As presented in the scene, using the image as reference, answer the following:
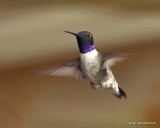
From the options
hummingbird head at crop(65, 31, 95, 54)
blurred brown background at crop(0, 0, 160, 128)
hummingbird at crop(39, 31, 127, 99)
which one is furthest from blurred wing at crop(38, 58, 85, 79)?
blurred brown background at crop(0, 0, 160, 128)

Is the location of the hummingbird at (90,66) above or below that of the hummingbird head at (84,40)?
below

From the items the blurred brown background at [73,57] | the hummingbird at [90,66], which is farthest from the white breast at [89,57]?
the blurred brown background at [73,57]

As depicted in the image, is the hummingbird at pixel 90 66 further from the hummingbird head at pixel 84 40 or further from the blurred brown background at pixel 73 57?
the blurred brown background at pixel 73 57

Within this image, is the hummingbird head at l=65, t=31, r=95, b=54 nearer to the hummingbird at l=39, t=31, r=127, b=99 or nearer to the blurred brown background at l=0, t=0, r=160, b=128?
the hummingbird at l=39, t=31, r=127, b=99

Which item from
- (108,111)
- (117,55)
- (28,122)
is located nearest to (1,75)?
(28,122)

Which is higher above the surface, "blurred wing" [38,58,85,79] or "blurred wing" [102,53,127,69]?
"blurred wing" [102,53,127,69]
